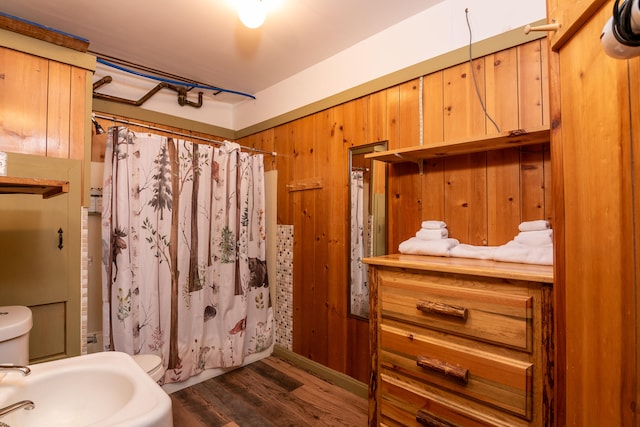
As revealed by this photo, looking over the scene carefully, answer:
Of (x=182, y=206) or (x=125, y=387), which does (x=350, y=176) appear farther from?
(x=125, y=387)

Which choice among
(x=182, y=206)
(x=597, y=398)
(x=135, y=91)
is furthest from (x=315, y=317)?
(x=135, y=91)

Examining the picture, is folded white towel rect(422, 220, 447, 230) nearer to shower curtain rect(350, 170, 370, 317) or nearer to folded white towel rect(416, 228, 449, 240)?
folded white towel rect(416, 228, 449, 240)

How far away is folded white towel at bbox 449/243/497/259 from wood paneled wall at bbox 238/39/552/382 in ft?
0.44

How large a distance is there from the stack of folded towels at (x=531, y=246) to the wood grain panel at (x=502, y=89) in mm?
472

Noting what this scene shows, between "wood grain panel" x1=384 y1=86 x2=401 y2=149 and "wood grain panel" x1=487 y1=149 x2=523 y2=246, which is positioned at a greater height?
"wood grain panel" x1=384 y1=86 x2=401 y2=149

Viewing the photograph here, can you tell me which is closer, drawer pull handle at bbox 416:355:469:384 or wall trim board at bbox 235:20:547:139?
drawer pull handle at bbox 416:355:469:384

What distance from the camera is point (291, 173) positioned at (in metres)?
2.61

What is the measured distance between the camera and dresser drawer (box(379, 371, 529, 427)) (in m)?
1.10

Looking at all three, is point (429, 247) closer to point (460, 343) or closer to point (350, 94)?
point (460, 343)

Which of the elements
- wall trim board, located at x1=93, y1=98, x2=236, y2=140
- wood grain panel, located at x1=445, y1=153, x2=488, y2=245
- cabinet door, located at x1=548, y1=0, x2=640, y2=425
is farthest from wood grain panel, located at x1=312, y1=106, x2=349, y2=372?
cabinet door, located at x1=548, y1=0, x2=640, y2=425

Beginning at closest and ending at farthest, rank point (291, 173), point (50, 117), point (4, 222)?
point (4, 222)
point (50, 117)
point (291, 173)

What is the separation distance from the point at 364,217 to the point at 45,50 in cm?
198

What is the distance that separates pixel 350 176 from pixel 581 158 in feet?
4.86

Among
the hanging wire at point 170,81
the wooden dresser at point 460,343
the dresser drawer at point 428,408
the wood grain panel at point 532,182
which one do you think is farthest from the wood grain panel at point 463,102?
the hanging wire at point 170,81
